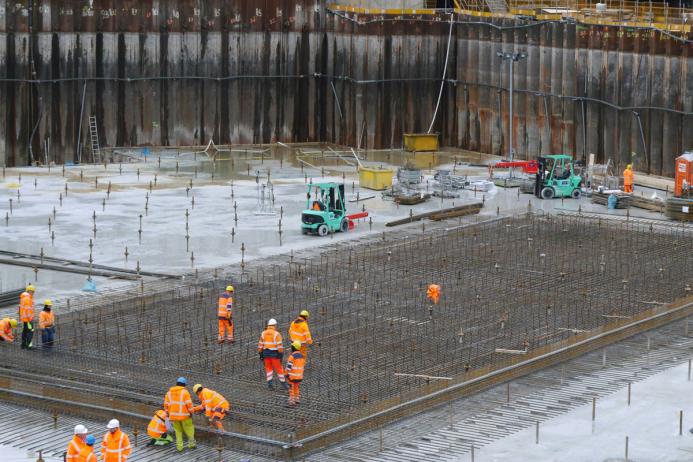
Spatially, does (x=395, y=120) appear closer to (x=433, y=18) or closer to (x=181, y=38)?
(x=433, y=18)

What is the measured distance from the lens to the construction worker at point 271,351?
30250mm

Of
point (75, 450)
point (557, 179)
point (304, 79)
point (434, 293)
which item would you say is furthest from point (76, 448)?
point (304, 79)

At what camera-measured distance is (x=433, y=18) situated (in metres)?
66.9

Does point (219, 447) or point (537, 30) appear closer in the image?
point (219, 447)

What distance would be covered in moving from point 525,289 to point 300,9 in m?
30.6

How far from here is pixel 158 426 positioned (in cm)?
2777

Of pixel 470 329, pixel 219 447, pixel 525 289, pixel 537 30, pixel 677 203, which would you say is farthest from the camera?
pixel 537 30

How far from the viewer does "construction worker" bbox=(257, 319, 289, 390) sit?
99.2ft

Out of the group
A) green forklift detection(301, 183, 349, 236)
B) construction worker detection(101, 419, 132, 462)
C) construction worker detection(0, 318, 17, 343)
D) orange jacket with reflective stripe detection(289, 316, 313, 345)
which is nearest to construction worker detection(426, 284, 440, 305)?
orange jacket with reflective stripe detection(289, 316, 313, 345)

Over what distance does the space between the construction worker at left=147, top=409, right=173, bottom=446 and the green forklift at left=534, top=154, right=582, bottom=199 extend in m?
28.1

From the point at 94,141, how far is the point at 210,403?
37.5 metres

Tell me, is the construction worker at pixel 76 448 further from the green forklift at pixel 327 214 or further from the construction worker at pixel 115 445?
the green forklift at pixel 327 214

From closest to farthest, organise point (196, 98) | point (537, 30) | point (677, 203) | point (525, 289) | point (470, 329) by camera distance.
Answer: point (470, 329) < point (525, 289) < point (677, 203) < point (537, 30) < point (196, 98)

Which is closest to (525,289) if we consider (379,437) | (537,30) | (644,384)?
(644,384)
